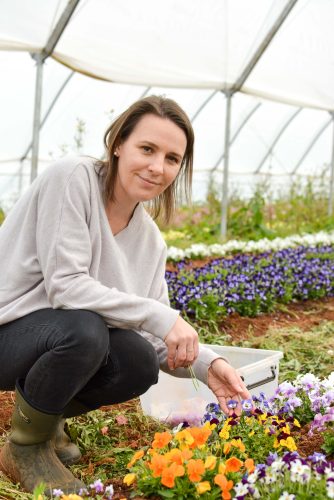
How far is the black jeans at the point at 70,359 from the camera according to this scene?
6.84ft

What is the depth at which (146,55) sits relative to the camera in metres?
7.21

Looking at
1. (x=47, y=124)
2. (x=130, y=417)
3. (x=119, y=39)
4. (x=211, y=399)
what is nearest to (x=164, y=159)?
(x=211, y=399)

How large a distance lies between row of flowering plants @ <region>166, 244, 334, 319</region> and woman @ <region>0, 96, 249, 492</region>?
2.07 meters

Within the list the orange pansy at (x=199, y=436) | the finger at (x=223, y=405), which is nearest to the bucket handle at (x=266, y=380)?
the finger at (x=223, y=405)

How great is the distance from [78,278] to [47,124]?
31.0ft

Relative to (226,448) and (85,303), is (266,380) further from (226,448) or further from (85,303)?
(85,303)

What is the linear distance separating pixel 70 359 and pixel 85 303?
18 centimetres

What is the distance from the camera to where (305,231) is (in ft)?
32.0

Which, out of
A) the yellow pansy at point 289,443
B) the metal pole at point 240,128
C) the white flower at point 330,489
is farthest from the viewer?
the metal pole at point 240,128

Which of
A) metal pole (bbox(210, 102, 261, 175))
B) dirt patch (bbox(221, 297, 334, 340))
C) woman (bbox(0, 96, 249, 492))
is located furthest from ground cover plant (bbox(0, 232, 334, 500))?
metal pole (bbox(210, 102, 261, 175))

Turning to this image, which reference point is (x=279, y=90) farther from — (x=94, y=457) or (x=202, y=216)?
(x=94, y=457)

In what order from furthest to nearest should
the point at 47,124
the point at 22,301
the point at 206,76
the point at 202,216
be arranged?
the point at 47,124, the point at 202,216, the point at 206,76, the point at 22,301

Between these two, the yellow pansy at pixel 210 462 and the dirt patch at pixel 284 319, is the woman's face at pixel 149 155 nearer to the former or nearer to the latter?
the yellow pansy at pixel 210 462

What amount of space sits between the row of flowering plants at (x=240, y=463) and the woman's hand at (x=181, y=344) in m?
0.22
